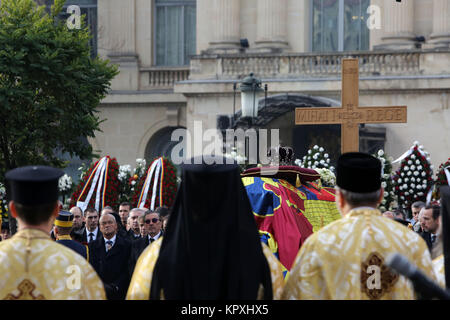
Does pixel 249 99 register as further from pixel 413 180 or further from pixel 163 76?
pixel 163 76

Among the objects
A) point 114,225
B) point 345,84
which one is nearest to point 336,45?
point 345,84

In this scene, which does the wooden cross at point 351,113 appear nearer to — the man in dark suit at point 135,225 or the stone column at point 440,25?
the man in dark suit at point 135,225

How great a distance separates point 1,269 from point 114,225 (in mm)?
6425

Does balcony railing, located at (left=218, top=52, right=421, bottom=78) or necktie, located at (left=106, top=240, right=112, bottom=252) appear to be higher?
balcony railing, located at (left=218, top=52, right=421, bottom=78)

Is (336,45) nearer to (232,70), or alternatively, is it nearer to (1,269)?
(232,70)

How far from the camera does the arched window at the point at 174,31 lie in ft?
112

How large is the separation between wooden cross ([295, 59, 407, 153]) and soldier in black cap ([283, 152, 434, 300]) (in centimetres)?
884

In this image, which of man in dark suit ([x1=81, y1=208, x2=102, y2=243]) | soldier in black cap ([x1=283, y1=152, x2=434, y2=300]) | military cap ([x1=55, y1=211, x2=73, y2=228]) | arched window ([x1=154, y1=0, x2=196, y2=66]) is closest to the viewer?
soldier in black cap ([x1=283, y1=152, x2=434, y2=300])

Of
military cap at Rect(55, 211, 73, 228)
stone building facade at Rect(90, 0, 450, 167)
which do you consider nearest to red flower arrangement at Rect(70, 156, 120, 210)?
military cap at Rect(55, 211, 73, 228)

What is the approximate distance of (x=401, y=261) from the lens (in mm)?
4629

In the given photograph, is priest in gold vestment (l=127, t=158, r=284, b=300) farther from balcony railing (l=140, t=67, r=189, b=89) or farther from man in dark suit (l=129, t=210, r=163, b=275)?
balcony railing (l=140, t=67, r=189, b=89)

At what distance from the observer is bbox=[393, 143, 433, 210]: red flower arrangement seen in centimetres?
1898

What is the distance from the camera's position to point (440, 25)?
92.2 feet
